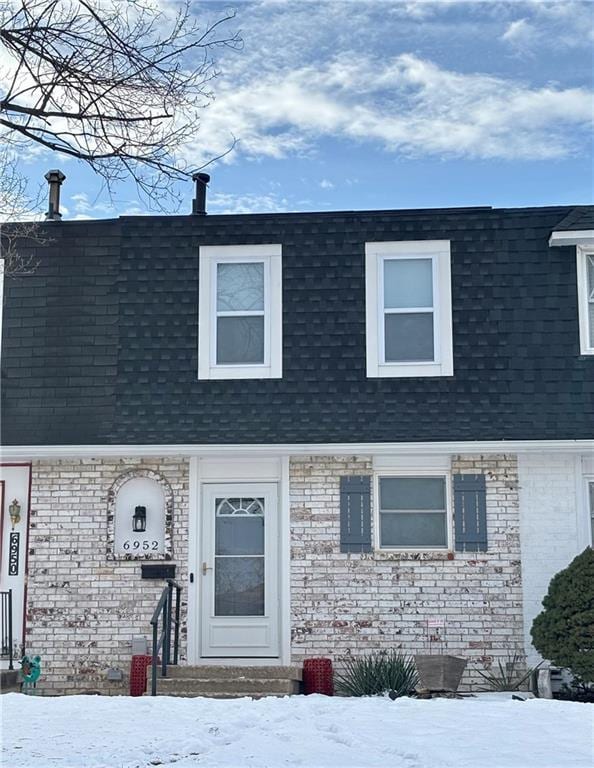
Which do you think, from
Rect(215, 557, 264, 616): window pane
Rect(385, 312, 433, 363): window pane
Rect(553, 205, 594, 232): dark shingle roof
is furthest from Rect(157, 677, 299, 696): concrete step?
Rect(553, 205, 594, 232): dark shingle roof

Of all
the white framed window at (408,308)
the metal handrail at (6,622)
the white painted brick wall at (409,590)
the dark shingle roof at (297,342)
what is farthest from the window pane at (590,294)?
the metal handrail at (6,622)

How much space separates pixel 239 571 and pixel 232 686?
1885 millimetres

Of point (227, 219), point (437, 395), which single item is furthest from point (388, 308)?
point (227, 219)

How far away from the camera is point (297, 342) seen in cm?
1290

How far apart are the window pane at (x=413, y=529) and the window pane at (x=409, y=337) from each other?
1.78 m

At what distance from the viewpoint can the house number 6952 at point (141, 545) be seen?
12.6 metres

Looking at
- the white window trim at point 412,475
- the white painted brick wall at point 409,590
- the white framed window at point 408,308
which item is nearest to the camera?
the white painted brick wall at point 409,590

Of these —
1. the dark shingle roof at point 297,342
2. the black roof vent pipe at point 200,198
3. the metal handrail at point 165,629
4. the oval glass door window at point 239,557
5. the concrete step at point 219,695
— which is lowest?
the concrete step at point 219,695

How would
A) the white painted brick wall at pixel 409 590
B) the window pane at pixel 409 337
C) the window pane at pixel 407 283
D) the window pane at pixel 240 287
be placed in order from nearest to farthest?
the white painted brick wall at pixel 409 590
the window pane at pixel 409 337
the window pane at pixel 407 283
the window pane at pixel 240 287

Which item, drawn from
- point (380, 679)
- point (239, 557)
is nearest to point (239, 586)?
point (239, 557)

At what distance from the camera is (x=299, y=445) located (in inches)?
488

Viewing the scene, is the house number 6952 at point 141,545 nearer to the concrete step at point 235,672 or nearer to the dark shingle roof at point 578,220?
the concrete step at point 235,672

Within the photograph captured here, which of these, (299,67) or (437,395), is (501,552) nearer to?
(437,395)

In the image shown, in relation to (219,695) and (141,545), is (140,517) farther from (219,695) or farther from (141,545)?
(219,695)
